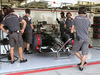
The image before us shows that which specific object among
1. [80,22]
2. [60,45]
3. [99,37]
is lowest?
[99,37]

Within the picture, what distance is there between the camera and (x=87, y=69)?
11.5 feet

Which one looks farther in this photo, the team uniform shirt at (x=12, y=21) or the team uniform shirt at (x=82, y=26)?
the team uniform shirt at (x=12, y=21)

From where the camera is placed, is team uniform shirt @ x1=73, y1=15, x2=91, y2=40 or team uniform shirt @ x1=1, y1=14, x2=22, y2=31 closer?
team uniform shirt @ x1=73, y1=15, x2=91, y2=40

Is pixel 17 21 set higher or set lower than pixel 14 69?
higher

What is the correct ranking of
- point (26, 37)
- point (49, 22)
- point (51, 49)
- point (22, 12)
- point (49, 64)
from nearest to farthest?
point (49, 64) → point (51, 49) → point (26, 37) → point (22, 12) → point (49, 22)

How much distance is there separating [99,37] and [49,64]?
589cm

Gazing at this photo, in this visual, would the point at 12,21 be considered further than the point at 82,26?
Yes

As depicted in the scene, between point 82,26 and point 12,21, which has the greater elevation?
point 12,21

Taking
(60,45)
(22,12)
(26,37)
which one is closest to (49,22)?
(22,12)

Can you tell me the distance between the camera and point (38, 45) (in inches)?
172

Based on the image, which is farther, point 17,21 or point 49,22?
point 49,22

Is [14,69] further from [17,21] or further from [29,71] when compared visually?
[17,21]

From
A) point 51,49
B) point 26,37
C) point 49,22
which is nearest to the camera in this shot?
point 51,49

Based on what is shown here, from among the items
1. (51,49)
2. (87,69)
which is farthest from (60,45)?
(87,69)
